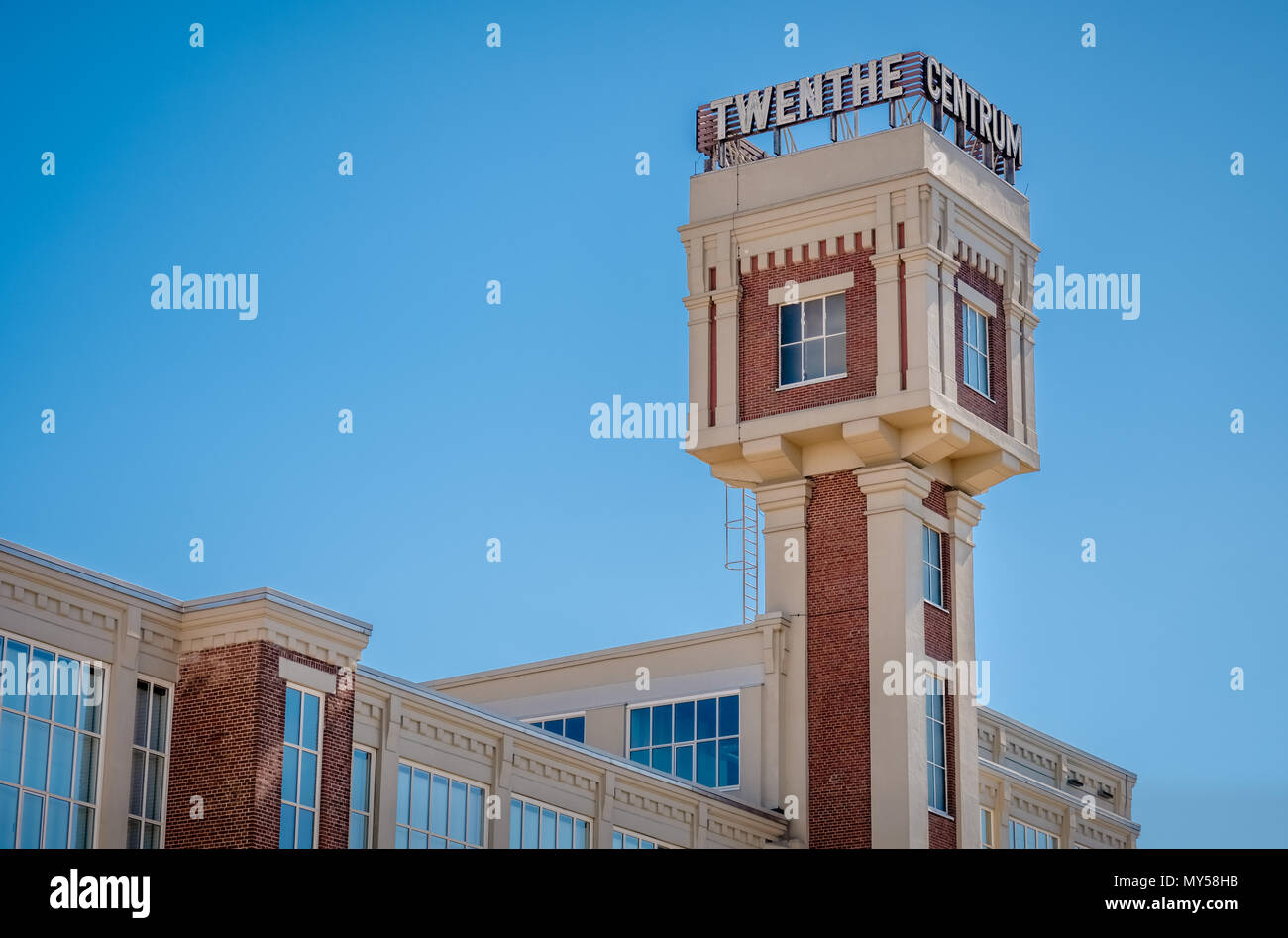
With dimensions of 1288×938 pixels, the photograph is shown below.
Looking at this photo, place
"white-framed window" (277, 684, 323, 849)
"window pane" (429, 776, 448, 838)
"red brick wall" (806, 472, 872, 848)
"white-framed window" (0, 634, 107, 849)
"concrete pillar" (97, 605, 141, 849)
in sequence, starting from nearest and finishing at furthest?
"white-framed window" (0, 634, 107, 849)
"concrete pillar" (97, 605, 141, 849)
"white-framed window" (277, 684, 323, 849)
"window pane" (429, 776, 448, 838)
"red brick wall" (806, 472, 872, 848)

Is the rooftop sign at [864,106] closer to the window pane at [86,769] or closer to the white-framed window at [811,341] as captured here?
the white-framed window at [811,341]

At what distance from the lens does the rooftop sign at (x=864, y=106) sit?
A: 52000mm

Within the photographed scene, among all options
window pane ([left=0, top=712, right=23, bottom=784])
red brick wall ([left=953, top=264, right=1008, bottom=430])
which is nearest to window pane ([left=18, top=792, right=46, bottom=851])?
window pane ([left=0, top=712, right=23, bottom=784])

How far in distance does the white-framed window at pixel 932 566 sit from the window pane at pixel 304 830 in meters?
18.0

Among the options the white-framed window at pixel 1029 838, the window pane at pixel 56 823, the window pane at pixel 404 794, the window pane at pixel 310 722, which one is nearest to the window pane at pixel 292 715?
the window pane at pixel 310 722

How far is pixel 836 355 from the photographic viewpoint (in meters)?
50.2

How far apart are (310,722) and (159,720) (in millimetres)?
2345

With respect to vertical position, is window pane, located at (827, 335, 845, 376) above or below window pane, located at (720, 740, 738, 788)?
above

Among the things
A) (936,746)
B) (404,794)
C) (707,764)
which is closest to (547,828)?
(404,794)

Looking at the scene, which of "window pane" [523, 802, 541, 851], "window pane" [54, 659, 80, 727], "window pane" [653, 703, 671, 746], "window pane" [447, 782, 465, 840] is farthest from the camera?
"window pane" [653, 703, 671, 746]

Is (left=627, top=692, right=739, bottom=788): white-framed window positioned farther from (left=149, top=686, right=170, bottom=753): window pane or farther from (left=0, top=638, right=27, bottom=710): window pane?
(left=0, top=638, right=27, bottom=710): window pane

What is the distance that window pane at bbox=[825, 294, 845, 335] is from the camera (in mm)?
50344

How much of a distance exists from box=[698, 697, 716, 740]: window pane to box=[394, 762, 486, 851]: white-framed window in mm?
10077

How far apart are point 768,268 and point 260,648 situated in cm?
2014
